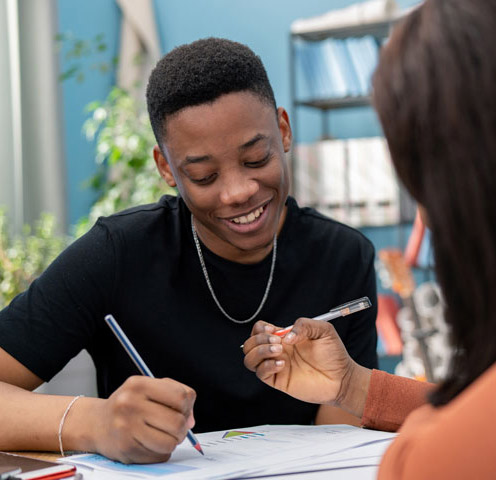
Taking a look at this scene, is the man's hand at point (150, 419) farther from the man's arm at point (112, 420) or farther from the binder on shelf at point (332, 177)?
the binder on shelf at point (332, 177)

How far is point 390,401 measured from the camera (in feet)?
3.74

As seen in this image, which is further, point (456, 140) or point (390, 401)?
point (390, 401)

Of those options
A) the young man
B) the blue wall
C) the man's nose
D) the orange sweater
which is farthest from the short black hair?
the blue wall

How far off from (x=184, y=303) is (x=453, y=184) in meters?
0.83

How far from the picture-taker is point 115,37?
4195mm

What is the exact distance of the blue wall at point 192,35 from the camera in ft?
12.9

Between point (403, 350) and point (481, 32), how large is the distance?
10.1 ft

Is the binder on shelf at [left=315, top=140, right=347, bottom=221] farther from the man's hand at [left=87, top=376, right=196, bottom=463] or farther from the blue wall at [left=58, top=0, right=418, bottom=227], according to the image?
the man's hand at [left=87, top=376, right=196, bottom=463]

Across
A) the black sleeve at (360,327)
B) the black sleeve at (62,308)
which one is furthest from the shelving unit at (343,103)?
the black sleeve at (62,308)

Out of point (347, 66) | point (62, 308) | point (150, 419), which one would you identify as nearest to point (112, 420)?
point (150, 419)

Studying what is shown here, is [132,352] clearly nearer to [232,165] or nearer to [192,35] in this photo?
[232,165]

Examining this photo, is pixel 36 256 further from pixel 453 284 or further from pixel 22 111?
pixel 453 284

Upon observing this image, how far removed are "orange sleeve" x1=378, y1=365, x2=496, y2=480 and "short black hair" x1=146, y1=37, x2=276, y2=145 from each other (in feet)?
2.54

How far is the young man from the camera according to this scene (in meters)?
1.18
